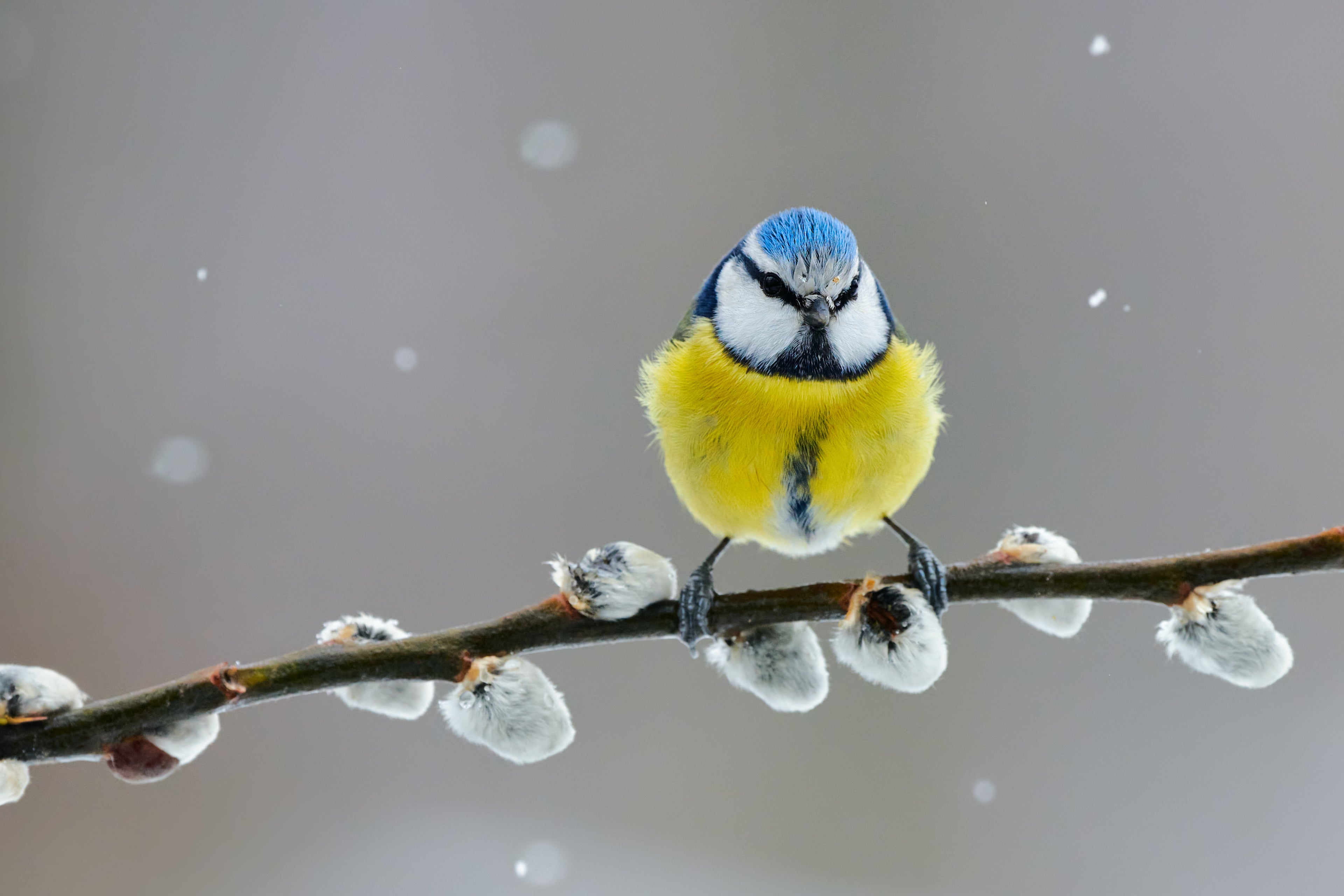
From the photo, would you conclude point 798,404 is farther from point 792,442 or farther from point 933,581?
point 933,581

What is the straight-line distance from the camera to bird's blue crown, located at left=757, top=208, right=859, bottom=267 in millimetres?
789

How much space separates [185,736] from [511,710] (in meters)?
0.21

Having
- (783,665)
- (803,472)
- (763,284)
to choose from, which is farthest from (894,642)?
(763,284)

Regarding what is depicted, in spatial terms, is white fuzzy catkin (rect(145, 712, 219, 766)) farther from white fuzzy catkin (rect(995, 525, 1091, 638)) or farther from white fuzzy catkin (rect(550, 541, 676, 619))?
white fuzzy catkin (rect(995, 525, 1091, 638))

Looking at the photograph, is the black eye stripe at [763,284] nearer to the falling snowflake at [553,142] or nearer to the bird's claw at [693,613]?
the bird's claw at [693,613]

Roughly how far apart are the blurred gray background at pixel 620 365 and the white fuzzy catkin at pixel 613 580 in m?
0.84

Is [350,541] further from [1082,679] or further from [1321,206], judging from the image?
[1321,206]

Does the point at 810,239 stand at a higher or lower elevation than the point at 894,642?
higher

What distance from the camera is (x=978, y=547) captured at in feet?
5.47

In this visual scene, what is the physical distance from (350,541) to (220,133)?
0.75 meters

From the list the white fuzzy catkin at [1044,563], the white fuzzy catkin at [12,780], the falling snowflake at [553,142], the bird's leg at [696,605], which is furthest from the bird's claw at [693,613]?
the falling snowflake at [553,142]

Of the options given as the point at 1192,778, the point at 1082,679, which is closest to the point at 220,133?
the point at 1082,679

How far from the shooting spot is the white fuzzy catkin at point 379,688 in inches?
26.5

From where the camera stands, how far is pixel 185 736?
0.64 metres
